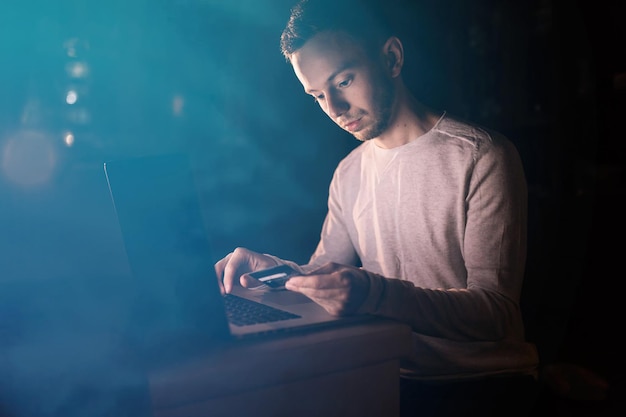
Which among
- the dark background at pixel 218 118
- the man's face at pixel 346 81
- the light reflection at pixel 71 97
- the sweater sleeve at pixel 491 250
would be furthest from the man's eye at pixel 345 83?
the light reflection at pixel 71 97

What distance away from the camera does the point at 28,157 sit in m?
1.15

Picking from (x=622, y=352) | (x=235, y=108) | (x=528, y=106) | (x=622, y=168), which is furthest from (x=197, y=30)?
(x=622, y=352)

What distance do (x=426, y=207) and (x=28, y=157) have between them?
86 cm

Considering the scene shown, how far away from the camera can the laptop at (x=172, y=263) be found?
65 cm

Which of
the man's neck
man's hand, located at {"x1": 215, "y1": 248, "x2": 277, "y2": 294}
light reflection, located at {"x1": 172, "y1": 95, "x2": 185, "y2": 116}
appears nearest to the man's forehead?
the man's neck

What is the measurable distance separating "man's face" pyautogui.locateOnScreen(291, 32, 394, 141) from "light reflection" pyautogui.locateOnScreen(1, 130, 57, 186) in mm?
579

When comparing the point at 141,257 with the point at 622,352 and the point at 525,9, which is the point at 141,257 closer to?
the point at 525,9

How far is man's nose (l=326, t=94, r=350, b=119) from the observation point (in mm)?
1083

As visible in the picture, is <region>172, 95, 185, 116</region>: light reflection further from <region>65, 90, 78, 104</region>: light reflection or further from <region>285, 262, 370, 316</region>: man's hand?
<region>285, 262, 370, 316</region>: man's hand

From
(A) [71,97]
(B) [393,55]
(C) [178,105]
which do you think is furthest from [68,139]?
(B) [393,55]

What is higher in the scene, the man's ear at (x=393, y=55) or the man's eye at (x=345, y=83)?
the man's ear at (x=393, y=55)

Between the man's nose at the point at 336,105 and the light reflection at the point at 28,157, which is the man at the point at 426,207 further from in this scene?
the light reflection at the point at 28,157

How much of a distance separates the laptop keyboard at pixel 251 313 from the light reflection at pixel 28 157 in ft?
1.86

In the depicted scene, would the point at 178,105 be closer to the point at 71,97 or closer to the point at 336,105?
the point at 71,97
